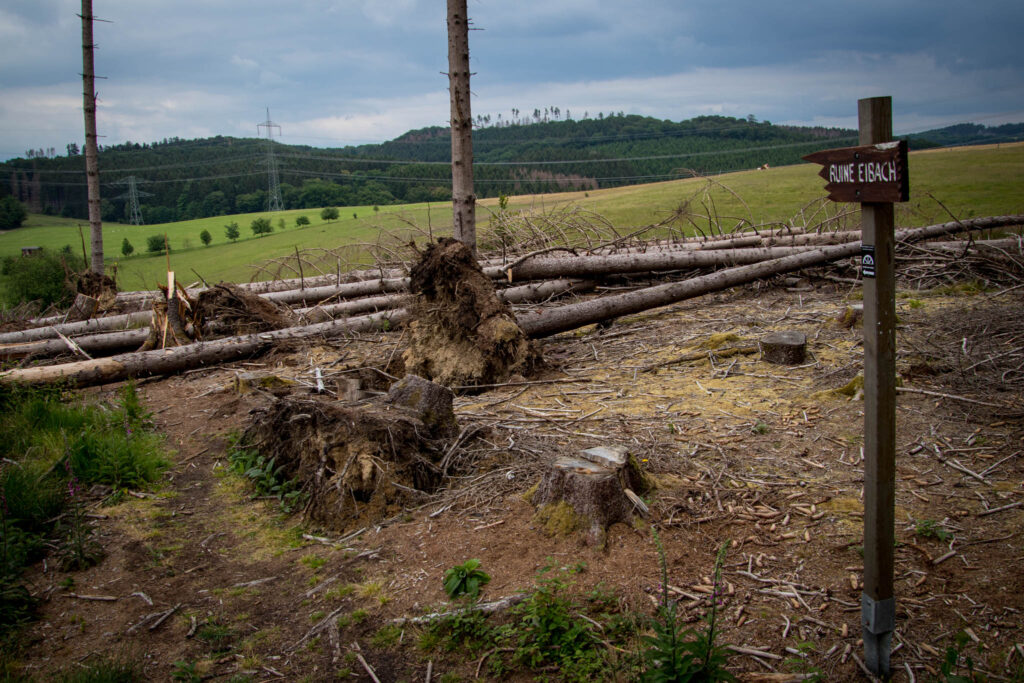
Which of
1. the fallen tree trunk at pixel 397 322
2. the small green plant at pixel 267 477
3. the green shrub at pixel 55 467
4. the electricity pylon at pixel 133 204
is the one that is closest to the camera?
the green shrub at pixel 55 467

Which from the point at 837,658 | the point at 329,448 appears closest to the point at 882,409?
the point at 837,658

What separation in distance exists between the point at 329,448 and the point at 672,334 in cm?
516

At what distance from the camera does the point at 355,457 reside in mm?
4438

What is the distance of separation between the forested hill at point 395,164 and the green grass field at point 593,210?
3261 mm

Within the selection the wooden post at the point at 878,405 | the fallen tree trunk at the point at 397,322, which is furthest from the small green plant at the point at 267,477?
the wooden post at the point at 878,405

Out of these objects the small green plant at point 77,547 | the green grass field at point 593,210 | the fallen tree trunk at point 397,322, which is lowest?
the small green plant at point 77,547

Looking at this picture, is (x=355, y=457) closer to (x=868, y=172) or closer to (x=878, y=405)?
(x=878, y=405)

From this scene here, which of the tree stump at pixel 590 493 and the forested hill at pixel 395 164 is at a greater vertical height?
the forested hill at pixel 395 164

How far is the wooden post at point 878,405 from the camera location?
7.92ft

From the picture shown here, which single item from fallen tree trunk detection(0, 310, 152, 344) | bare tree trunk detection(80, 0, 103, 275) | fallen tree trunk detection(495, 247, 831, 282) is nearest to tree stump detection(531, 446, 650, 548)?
fallen tree trunk detection(495, 247, 831, 282)

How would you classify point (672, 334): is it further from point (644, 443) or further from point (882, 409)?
point (882, 409)

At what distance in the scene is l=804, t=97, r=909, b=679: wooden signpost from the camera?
7.86 feet

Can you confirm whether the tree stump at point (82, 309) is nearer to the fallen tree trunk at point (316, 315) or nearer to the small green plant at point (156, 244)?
the fallen tree trunk at point (316, 315)

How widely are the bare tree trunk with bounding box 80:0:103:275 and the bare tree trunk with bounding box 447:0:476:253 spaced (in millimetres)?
10279
